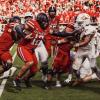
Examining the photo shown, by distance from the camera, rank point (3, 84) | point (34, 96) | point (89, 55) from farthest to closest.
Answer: point (3, 84)
point (89, 55)
point (34, 96)

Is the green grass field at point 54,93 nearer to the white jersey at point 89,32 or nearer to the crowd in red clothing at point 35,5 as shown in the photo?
the white jersey at point 89,32


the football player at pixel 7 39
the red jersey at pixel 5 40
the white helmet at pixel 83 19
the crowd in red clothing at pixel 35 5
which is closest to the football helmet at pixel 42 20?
the football player at pixel 7 39

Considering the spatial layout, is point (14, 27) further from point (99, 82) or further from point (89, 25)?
point (99, 82)

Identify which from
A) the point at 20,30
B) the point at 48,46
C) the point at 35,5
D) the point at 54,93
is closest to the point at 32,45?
the point at 20,30

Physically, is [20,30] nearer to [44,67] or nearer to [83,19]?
[44,67]

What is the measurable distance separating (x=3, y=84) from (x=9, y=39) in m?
1.12

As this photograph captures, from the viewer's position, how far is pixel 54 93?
30.5 ft

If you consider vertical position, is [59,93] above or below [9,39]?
below

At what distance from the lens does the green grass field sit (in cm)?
883

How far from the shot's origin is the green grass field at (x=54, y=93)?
8.83 metres

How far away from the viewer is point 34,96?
8.96m

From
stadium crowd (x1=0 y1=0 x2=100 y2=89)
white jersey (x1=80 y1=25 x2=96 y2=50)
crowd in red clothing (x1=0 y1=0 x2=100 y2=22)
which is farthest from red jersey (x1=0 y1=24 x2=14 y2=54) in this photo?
crowd in red clothing (x1=0 y1=0 x2=100 y2=22)

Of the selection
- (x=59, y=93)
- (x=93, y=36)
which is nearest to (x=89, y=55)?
(x=93, y=36)

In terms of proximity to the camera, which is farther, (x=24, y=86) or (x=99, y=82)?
(x=99, y=82)
